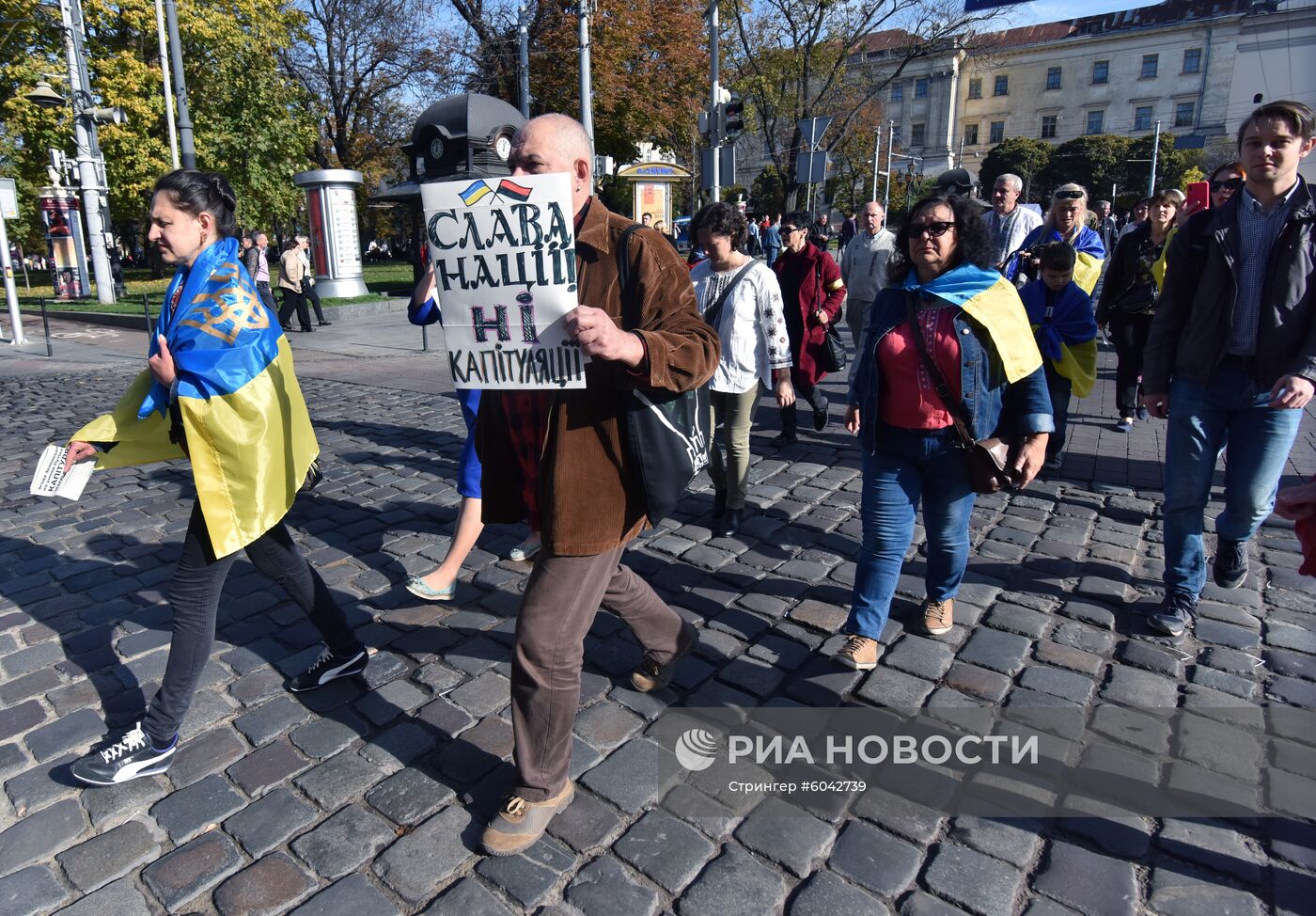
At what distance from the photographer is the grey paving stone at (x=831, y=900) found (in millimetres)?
2266

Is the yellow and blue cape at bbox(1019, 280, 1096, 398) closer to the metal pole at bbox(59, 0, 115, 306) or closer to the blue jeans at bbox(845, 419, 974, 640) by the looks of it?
the blue jeans at bbox(845, 419, 974, 640)

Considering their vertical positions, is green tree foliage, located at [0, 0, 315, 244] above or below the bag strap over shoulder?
above

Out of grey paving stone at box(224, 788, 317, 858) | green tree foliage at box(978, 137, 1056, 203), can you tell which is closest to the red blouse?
grey paving stone at box(224, 788, 317, 858)

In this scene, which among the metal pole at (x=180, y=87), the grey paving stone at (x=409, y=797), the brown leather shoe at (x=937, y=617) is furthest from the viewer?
the metal pole at (x=180, y=87)

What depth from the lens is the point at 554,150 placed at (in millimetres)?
2262

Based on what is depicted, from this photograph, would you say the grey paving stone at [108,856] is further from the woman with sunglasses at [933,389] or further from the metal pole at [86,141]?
the metal pole at [86,141]

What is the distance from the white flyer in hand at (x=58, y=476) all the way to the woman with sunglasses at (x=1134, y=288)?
22.3ft

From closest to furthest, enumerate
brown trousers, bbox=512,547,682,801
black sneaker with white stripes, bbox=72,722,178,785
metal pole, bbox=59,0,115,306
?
brown trousers, bbox=512,547,682,801
black sneaker with white stripes, bbox=72,722,178,785
metal pole, bbox=59,0,115,306

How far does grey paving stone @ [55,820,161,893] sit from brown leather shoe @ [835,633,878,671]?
7.95ft

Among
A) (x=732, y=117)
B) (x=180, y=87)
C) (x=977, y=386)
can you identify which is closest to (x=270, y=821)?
(x=977, y=386)

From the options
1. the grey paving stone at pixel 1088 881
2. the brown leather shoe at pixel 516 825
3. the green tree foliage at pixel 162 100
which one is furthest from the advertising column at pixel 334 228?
the grey paving stone at pixel 1088 881

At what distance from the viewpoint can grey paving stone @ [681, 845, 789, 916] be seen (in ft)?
7.49

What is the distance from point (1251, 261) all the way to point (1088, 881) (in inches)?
99.6

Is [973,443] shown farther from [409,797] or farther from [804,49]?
[804,49]
